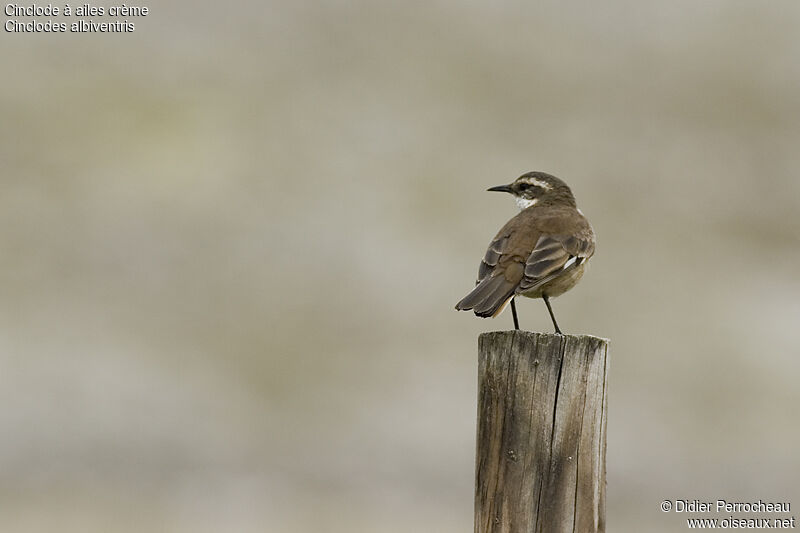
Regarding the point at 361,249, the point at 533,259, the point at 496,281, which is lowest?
the point at 496,281

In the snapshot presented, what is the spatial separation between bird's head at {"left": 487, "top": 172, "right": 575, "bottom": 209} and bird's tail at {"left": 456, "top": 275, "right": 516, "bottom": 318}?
2032 mm

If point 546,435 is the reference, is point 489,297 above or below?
above

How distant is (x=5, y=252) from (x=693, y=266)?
14.6 metres

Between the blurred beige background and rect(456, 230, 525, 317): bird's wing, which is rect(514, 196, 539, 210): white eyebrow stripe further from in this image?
the blurred beige background

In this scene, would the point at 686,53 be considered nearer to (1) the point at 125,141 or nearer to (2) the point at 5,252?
(1) the point at 125,141

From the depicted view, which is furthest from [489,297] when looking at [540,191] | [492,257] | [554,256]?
[540,191]

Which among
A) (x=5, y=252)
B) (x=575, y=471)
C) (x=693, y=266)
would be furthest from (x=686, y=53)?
(x=575, y=471)

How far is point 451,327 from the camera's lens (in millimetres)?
25484

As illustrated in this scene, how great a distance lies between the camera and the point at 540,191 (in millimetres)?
10625

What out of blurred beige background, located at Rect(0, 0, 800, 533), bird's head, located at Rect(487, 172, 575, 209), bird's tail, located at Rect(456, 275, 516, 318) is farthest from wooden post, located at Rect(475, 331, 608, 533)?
blurred beige background, located at Rect(0, 0, 800, 533)

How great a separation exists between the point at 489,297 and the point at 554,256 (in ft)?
2.95

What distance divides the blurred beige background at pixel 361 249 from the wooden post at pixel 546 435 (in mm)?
12478

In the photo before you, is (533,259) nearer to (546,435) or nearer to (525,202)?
(525,202)

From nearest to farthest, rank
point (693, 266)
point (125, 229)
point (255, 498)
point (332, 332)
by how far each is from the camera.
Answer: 1. point (255, 498)
2. point (332, 332)
3. point (125, 229)
4. point (693, 266)
